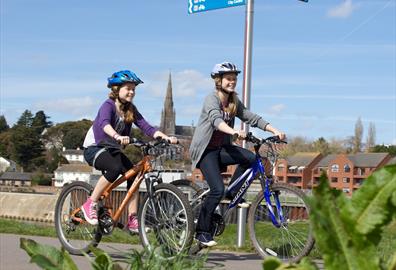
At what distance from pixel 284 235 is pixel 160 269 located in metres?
3.27

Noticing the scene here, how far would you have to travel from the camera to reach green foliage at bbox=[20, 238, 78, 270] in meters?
1.94

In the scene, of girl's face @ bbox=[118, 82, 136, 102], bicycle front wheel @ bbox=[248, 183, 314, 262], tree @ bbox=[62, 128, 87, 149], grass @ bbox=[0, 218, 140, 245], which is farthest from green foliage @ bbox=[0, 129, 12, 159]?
bicycle front wheel @ bbox=[248, 183, 314, 262]

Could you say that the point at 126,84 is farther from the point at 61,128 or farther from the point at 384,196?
the point at 61,128

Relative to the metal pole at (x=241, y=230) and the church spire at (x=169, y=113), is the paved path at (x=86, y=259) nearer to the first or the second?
the metal pole at (x=241, y=230)

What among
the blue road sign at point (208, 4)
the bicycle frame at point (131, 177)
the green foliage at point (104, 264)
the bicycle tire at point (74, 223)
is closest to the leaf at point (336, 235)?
the green foliage at point (104, 264)

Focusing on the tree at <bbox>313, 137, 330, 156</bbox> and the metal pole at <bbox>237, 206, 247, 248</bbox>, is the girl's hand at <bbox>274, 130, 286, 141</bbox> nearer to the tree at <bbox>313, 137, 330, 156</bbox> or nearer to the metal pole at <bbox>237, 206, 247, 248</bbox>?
the metal pole at <bbox>237, 206, 247, 248</bbox>

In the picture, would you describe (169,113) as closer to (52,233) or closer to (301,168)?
(301,168)

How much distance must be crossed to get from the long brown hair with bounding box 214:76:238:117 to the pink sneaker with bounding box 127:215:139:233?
1302 mm

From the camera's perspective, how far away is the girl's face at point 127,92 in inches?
257

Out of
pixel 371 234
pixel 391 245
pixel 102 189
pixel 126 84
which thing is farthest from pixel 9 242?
pixel 371 234

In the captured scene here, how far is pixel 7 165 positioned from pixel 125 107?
5764 inches

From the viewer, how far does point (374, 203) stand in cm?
127

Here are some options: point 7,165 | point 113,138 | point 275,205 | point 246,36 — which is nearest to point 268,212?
point 275,205

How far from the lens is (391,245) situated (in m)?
4.66
